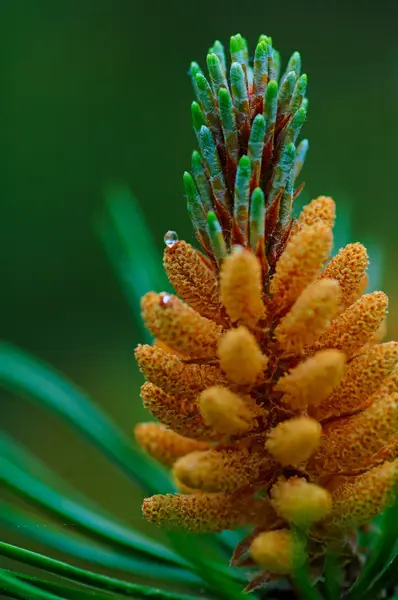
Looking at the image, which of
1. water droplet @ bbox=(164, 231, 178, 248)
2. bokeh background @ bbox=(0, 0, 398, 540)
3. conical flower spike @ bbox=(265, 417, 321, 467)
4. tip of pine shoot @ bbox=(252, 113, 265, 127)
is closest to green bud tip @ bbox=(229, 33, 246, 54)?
tip of pine shoot @ bbox=(252, 113, 265, 127)

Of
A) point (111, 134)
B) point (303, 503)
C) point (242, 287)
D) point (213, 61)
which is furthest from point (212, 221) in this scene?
point (111, 134)

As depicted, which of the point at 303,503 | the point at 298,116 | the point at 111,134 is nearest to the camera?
the point at 303,503

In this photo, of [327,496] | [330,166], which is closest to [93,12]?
[330,166]

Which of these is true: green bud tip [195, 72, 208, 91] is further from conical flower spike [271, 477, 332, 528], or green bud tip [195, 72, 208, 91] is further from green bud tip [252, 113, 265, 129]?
conical flower spike [271, 477, 332, 528]

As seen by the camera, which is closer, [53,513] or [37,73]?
[53,513]

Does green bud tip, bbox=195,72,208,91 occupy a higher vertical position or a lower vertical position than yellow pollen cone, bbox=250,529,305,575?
higher

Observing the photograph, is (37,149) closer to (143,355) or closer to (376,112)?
(376,112)

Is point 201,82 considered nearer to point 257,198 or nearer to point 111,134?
point 257,198
